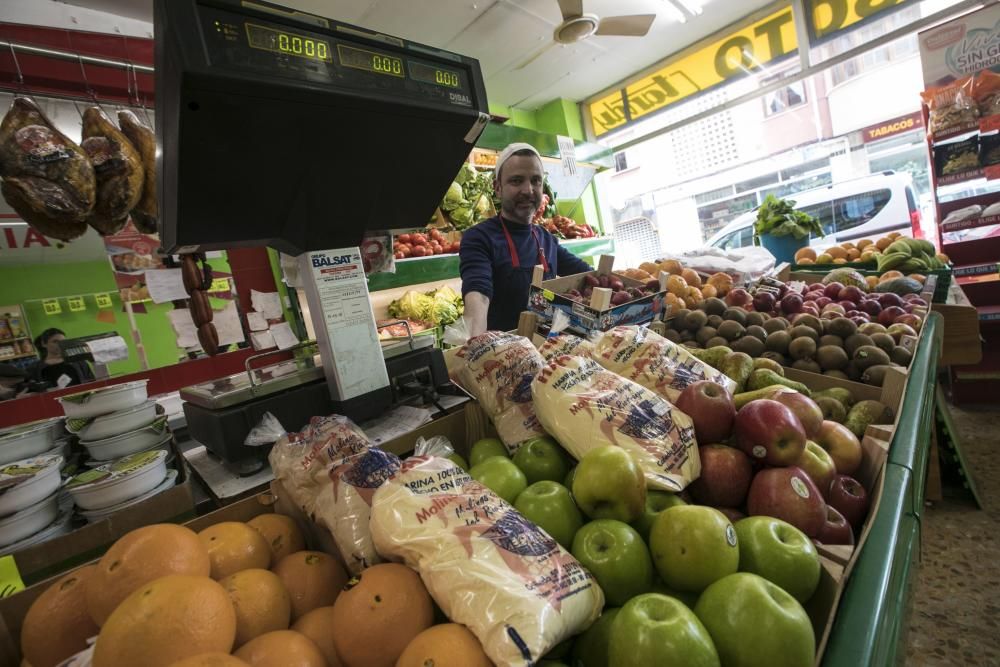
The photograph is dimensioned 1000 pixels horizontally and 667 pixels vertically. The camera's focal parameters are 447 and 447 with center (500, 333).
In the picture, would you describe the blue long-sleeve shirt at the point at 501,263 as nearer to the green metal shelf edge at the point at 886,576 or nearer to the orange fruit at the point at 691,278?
the orange fruit at the point at 691,278

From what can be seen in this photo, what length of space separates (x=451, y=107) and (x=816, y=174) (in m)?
10.7

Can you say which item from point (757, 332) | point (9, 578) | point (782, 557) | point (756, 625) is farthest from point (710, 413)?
point (9, 578)

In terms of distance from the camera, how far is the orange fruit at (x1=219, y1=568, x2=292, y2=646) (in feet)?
2.00

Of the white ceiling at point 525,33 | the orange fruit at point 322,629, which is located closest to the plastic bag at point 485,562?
the orange fruit at point 322,629

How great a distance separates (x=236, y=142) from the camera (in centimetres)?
88

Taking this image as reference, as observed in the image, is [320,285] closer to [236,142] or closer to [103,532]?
[236,142]

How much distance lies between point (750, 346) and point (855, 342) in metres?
0.40

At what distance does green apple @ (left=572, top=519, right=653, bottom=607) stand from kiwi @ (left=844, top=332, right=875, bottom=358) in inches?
59.4

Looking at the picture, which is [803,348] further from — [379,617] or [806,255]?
[806,255]

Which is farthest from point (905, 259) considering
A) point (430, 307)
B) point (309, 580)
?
point (309, 580)

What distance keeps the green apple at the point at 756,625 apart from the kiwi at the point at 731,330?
138 centimetres

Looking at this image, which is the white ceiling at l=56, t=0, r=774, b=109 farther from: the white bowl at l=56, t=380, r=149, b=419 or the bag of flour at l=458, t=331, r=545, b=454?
the bag of flour at l=458, t=331, r=545, b=454

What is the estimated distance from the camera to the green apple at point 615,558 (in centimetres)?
68

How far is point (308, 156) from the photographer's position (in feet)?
3.26
